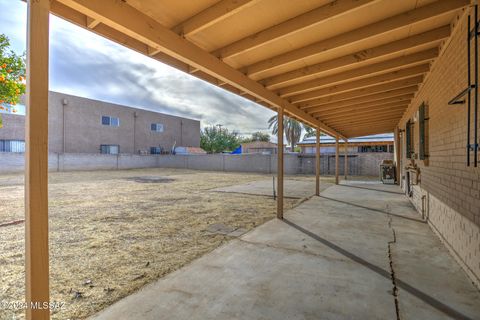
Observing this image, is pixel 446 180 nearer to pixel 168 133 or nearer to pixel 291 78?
pixel 291 78

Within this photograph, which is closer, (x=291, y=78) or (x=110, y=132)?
(x=291, y=78)

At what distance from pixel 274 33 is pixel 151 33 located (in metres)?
1.33

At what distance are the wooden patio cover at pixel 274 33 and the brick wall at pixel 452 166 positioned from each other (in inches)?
13.7

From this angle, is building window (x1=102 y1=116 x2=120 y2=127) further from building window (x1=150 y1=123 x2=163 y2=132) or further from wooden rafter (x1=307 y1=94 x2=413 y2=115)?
wooden rafter (x1=307 y1=94 x2=413 y2=115)

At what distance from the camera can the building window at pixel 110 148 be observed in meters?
24.5

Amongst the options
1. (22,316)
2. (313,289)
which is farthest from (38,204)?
(313,289)

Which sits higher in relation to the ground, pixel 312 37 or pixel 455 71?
pixel 312 37

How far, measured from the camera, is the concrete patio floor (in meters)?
2.03

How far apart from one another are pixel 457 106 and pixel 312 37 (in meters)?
1.90

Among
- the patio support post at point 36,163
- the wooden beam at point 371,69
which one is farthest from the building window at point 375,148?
the patio support post at point 36,163

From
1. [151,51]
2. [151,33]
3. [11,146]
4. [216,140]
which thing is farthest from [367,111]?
[216,140]

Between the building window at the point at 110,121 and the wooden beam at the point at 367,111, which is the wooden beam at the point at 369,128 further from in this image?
the building window at the point at 110,121

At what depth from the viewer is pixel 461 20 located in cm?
272

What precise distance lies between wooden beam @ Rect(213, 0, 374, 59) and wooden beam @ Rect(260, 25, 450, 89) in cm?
124
